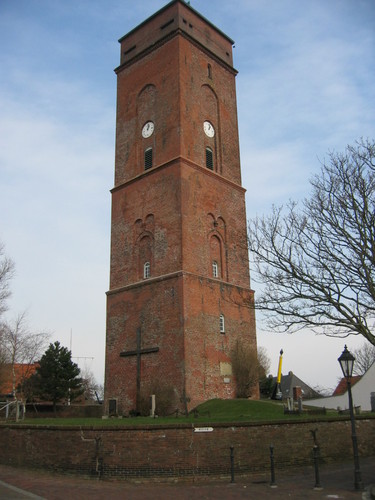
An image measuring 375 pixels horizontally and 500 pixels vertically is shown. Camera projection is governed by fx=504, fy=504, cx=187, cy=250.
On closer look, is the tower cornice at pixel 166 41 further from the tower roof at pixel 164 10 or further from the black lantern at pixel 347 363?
the black lantern at pixel 347 363

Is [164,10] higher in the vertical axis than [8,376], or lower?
higher

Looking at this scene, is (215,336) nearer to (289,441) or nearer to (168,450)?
(289,441)

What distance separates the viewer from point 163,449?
42.9 feet

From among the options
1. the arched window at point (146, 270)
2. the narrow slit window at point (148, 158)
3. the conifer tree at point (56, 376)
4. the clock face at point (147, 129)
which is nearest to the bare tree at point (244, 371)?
the arched window at point (146, 270)

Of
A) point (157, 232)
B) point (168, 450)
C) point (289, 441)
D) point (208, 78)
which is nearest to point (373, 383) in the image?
point (157, 232)

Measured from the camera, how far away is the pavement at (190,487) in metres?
10.8

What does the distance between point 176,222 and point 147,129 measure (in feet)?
24.3

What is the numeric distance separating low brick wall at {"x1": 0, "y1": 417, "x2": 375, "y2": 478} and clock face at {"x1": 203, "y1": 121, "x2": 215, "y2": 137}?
19653 millimetres

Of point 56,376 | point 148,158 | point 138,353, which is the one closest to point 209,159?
point 148,158

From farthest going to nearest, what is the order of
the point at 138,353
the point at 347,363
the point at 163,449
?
1. the point at 138,353
2. the point at 163,449
3. the point at 347,363

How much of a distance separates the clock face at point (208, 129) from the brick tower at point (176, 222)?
0.07 meters

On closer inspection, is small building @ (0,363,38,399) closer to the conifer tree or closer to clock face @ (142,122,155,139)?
the conifer tree

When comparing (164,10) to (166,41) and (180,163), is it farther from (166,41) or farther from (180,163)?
(180,163)

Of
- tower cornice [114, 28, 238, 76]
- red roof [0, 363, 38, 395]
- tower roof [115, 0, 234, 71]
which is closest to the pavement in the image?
tower cornice [114, 28, 238, 76]
